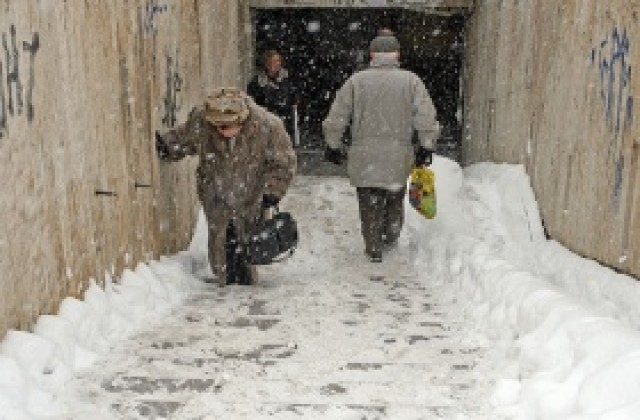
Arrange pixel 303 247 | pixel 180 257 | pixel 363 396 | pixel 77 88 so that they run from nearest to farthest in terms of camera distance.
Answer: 1. pixel 363 396
2. pixel 77 88
3. pixel 180 257
4. pixel 303 247

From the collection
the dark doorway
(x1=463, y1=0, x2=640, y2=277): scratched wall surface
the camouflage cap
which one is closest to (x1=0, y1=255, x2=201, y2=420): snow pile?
the camouflage cap

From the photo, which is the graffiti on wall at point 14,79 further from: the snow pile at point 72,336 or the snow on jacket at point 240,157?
the snow on jacket at point 240,157

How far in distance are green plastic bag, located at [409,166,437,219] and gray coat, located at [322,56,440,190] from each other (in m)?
0.20

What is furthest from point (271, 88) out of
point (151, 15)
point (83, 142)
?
point (83, 142)

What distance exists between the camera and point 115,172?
4.68 meters

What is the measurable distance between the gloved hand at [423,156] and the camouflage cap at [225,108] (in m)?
2.08

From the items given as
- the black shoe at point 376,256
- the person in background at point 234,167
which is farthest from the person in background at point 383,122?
the person in background at point 234,167

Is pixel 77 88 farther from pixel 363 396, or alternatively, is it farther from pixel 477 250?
pixel 477 250

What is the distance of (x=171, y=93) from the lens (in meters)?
6.02

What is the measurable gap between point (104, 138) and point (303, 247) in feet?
10.4

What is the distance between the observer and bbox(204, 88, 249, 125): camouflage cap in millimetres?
4945

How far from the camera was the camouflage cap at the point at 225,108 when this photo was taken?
495 cm

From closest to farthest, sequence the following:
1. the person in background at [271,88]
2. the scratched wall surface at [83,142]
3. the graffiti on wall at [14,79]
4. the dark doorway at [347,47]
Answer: the graffiti on wall at [14,79]
the scratched wall surface at [83,142]
the person in background at [271,88]
the dark doorway at [347,47]

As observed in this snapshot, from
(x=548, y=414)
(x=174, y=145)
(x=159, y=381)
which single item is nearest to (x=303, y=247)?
(x=174, y=145)
